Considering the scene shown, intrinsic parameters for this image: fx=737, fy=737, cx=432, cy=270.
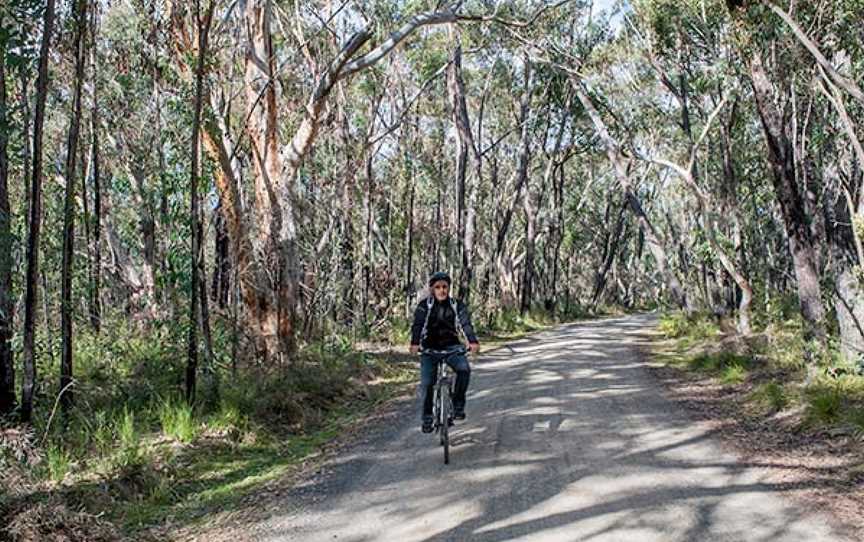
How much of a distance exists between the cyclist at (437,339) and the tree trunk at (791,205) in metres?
6.07

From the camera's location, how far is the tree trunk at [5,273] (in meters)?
6.30

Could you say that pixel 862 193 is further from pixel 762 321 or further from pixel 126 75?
pixel 126 75

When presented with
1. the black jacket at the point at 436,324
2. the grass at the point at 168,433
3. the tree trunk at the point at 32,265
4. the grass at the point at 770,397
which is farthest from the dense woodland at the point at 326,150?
the black jacket at the point at 436,324

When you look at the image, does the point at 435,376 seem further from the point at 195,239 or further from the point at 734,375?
the point at 734,375

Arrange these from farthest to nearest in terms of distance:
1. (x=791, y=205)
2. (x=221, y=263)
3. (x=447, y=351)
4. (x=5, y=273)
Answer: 1. (x=221, y=263)
2. (x=791, y=205)
3. (x=447, y=351)
4. (x=5, y=273)

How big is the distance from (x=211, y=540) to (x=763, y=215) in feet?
114

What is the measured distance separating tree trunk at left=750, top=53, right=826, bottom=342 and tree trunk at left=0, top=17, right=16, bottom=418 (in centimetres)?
999

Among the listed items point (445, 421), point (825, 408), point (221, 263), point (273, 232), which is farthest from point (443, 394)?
point (221, 263)

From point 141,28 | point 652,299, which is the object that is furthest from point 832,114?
point 652,299

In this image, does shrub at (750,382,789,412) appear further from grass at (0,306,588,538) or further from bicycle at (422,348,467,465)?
grass at (0,306,588,538)

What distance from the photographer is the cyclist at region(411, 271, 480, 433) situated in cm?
777

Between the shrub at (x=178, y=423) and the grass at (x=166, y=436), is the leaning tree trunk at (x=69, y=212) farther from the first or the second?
the shrub at (x=178, y=423)

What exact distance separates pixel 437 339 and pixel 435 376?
40 cm

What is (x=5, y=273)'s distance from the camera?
6609 mm
